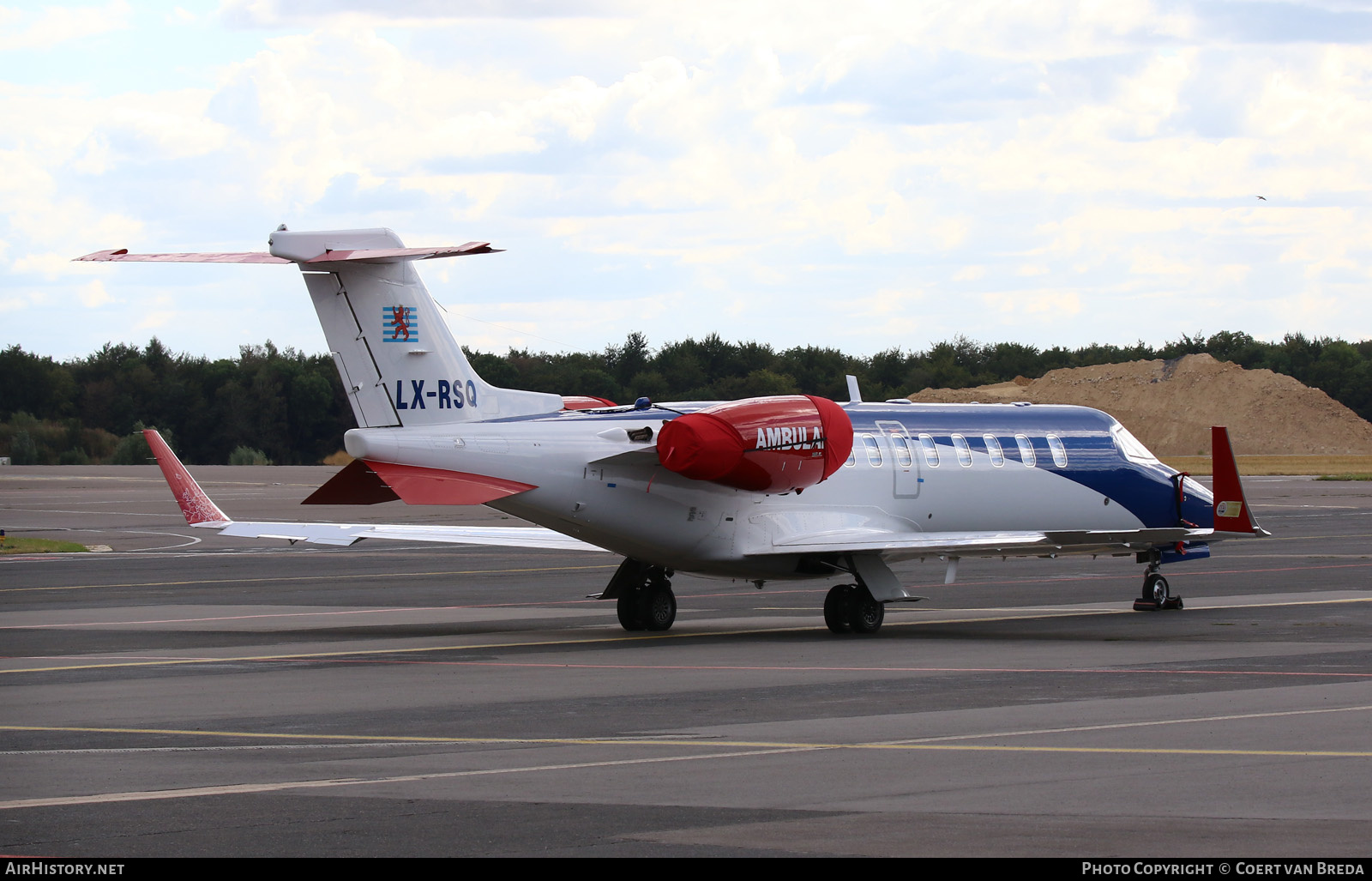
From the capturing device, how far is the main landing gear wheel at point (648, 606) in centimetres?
2370

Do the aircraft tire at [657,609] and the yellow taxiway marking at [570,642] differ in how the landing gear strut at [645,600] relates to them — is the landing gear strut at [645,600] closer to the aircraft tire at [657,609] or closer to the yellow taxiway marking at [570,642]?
the aircraft tire at [657,609]

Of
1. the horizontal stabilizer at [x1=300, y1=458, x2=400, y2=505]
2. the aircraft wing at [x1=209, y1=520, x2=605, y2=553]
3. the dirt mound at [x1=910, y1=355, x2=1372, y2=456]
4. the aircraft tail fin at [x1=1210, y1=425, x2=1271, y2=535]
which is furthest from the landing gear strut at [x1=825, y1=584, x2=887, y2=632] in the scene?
the dirt mound at [x1=910, y1=355, x2=1372, y2=456]

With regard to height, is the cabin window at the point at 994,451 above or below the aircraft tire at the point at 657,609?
above

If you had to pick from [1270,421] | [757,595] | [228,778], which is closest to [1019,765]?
[228,778]

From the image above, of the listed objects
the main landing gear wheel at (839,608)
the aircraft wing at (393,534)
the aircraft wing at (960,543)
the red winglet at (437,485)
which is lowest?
the main landing gear wheel at (839,608)

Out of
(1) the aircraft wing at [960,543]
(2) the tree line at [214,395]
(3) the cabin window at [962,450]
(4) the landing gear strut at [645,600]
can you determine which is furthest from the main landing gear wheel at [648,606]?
(2) the tree line at [214,395]

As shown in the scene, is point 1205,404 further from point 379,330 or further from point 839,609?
point 379,330

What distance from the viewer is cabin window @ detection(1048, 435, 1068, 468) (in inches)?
1051

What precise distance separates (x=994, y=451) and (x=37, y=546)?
98.5ft

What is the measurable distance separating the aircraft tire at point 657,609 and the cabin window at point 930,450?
486 centimetres

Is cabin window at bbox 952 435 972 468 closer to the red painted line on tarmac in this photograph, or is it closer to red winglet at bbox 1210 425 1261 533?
red winglet at bbox 1210 425 1261 533

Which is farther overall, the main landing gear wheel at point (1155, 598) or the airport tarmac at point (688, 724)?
the main landing gear wheel at point (1155, 598)

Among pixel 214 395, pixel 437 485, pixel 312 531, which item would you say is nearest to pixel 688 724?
pixel 437 485

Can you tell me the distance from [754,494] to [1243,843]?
14063 mm
